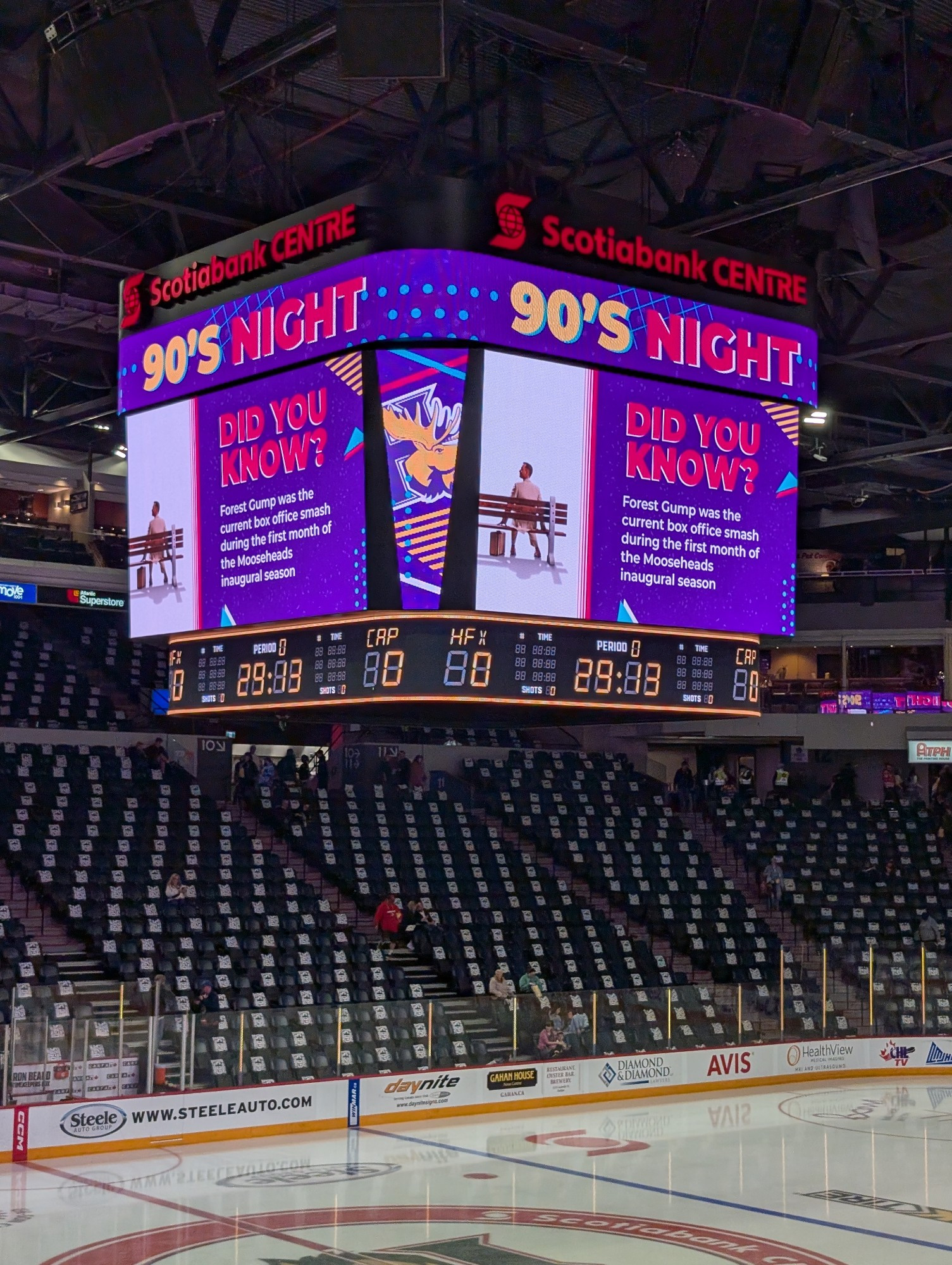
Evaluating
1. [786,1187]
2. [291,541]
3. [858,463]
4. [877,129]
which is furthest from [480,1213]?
[858,463]

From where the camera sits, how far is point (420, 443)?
43.6 ft

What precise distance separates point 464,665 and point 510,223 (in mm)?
3744

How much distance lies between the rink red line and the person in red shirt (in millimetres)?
8015

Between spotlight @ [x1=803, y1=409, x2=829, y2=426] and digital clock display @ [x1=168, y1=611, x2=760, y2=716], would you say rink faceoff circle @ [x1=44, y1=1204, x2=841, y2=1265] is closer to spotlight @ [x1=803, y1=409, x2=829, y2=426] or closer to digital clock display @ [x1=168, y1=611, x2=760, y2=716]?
digital clock display @ [x1=168, y1=611, x2=760, y2=716]

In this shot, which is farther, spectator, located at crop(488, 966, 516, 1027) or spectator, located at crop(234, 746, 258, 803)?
spectator, located at crop(234, 746, 258, 803)

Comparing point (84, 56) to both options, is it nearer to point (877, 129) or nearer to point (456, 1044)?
point (877, 129)

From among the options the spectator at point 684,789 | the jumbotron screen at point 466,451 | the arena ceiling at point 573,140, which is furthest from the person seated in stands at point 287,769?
the jumbotron screen at point 466,451

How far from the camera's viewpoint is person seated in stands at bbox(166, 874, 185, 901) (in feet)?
69.8

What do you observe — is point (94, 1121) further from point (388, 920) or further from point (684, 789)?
point (684, 789)

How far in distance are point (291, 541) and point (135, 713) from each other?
16.6 metres

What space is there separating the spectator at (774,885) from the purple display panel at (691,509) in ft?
46.3

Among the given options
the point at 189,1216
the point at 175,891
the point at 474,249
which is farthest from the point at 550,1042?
the point at 474,249

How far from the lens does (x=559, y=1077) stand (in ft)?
67.3

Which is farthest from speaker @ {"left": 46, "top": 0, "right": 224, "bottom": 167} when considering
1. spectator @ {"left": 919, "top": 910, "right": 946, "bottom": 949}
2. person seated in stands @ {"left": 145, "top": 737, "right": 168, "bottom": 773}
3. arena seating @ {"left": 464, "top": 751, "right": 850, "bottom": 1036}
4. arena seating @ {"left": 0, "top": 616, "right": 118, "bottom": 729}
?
spectator @ {"left": 919, "top": 910, "right": 946, "bottom": 949}
